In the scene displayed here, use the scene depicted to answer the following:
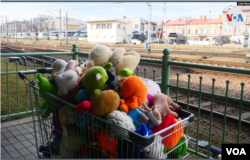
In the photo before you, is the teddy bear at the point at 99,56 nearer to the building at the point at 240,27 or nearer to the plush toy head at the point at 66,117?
the plush toy head at the point at 66,117

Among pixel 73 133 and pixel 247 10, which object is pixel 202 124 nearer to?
pixel 73 133

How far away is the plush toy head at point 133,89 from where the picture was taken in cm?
157

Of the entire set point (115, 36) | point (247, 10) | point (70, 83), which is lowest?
point (70, 83)

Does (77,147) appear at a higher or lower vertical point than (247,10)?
lower

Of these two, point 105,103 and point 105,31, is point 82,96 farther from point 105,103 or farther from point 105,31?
point 105,31

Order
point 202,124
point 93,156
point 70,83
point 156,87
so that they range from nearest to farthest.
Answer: point 93,156 → point 70,83 → point 156,87 → point 202,124

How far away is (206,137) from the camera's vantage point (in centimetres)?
353

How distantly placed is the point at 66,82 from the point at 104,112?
52 centimetres

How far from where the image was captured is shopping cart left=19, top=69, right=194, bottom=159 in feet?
4.42

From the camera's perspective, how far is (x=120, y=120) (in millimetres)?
1382

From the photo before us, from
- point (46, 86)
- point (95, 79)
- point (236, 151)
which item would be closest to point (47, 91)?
point (46, 86)

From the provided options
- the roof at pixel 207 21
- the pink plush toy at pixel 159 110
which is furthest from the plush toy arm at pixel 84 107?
the roof at pixel 207 21

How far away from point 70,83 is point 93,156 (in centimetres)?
62

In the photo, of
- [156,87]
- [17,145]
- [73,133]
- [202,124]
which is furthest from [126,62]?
[202,124]
